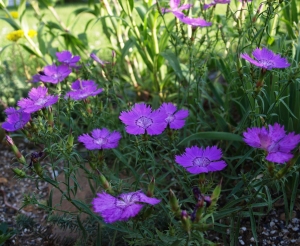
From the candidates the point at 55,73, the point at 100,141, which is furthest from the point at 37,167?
the point at 55,73

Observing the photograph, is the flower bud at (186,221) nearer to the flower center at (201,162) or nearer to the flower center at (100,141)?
the flower center at (201,162)

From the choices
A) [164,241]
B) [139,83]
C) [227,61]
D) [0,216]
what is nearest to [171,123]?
[164,241]

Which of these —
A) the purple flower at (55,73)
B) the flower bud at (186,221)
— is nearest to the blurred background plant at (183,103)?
the flower bud at (186,221)

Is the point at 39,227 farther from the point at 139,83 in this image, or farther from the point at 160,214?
the point at 139,83

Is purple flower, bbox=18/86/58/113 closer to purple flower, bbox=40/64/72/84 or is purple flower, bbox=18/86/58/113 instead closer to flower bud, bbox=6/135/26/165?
flower bud, bbox=6/135/26/165

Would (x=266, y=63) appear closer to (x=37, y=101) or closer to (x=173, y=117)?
(x=173, y=117)

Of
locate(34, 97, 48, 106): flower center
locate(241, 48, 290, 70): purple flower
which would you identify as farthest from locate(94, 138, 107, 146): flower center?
locate(241, 48, 290, 70): purple flower
